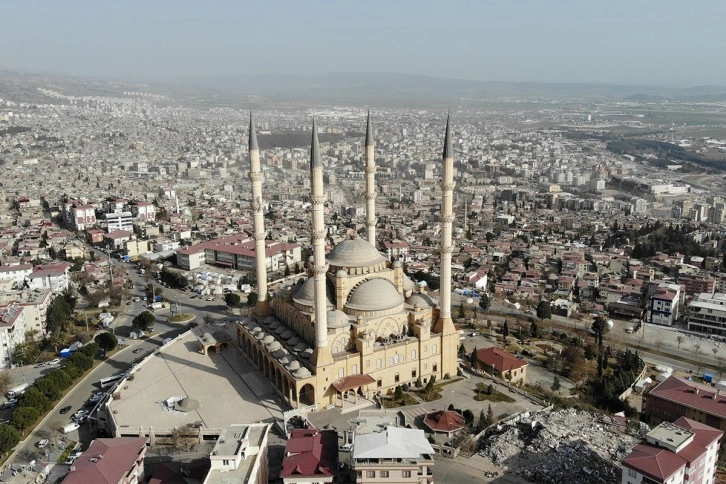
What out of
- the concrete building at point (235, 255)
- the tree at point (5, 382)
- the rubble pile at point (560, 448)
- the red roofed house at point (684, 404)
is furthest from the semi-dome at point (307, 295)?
the concrete building at point (235, 255)

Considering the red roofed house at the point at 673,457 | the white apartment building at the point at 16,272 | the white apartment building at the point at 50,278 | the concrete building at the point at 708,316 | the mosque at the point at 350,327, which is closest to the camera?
the red roofed house at the point at 673,457

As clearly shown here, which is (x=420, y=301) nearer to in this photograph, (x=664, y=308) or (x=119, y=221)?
(x=664, y=308)

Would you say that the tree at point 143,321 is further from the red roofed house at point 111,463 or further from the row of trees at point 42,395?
the red roofed house at point 111,463

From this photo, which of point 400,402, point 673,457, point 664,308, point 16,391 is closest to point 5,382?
point 16,391

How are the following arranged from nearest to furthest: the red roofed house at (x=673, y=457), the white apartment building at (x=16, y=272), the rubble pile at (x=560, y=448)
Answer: the red roofed house at (x=673, y=457) < the rubble pile at (x=560, y=448) < the white apartment building at (x=16, y=272)

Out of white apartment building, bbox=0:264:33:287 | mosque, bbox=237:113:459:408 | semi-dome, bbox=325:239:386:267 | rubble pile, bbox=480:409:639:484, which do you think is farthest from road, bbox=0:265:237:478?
rubble pile, bbox=480:409:639:484

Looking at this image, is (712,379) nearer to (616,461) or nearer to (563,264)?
(616,461)
